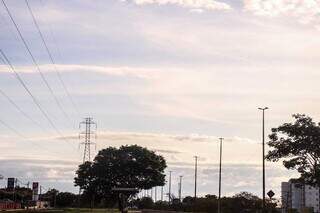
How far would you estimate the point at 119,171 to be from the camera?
113 m

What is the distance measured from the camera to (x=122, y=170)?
11269cm

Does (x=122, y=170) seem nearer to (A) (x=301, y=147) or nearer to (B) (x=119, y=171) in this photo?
(B) (x=119, y=171)

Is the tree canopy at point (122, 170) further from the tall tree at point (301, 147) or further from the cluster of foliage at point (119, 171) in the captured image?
the tall tree at point (301, 147)

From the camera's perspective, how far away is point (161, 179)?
11331 centimetres

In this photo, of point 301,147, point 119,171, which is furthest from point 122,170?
point 301,147

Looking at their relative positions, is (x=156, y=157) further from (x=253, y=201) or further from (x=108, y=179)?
(x=253, y=201)

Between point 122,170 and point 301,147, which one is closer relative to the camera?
point 301,147

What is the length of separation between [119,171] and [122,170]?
58 centimetres

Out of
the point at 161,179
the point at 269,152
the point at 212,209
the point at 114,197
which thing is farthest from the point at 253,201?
the point at 269,152

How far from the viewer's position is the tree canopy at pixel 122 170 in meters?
112

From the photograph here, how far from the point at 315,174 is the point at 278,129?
532 cm

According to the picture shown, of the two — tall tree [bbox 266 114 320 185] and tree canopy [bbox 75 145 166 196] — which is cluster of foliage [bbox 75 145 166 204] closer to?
tree canopy [bbox 75 145 166 196]

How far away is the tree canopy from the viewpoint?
112m

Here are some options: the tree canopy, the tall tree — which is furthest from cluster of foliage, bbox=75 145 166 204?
the tall tree
